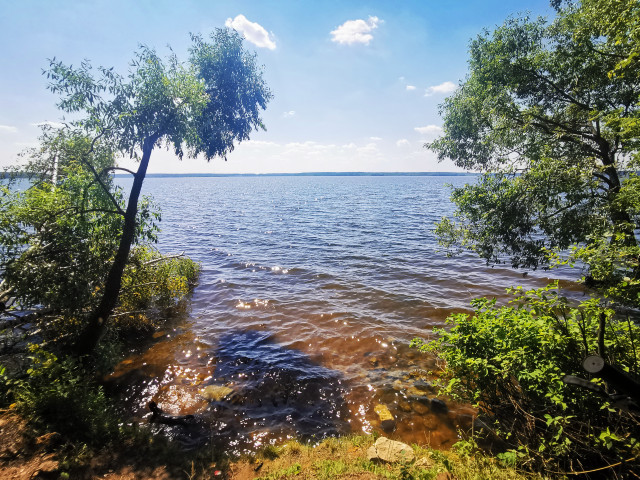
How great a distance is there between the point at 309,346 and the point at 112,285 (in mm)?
7464

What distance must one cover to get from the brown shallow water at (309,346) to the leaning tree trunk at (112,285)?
5.24ft

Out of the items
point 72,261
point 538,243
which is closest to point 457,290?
point 538,243

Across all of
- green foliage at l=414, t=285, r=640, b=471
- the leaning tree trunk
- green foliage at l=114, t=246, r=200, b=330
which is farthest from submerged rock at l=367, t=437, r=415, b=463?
green foliage at l=114, t=246, r=200, b=330

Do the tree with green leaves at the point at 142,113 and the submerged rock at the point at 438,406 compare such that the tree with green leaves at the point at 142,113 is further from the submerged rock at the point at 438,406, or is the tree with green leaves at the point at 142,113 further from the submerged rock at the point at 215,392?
the submerged rock at the point at 438,406

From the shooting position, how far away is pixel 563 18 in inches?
465

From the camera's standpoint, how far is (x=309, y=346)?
12148 mm

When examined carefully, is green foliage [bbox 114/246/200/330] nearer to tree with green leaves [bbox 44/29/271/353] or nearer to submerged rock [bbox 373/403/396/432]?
tree with green leaves [bbox 44/29/271/353]

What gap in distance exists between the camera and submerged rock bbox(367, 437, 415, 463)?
591cm

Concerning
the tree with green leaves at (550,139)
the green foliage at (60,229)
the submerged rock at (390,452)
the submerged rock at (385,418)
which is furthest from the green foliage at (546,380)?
the green foliage at (60,229)

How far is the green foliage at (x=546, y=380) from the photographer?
4484 millimetres

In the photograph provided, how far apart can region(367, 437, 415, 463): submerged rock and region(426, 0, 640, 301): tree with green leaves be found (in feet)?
29.1

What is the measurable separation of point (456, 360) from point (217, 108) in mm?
11577

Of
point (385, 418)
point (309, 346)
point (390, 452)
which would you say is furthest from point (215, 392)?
point (390, 452)

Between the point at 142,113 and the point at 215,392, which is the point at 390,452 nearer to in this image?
the point at 215,392
